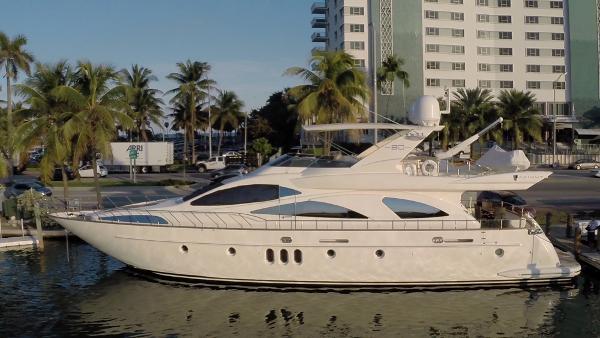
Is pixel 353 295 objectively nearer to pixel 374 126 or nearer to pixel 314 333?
pixel 314 333

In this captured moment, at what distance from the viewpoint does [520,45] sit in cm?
7456

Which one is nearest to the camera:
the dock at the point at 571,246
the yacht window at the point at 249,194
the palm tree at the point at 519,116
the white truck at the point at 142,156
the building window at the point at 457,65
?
the yacht window at the point at 249,194

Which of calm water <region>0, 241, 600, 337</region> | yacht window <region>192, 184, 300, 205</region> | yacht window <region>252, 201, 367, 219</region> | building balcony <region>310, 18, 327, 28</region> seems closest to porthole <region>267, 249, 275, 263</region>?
calm water <region>0, 241, 600, 337</region>

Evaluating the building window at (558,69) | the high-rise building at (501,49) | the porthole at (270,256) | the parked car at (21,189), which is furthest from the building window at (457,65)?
the porthole at (270,256)

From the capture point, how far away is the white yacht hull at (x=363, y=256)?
15219 mm

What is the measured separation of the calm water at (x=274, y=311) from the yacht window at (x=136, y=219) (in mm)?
1786

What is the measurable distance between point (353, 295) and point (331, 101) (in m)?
17.0

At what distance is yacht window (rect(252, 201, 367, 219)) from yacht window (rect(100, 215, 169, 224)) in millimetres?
2706

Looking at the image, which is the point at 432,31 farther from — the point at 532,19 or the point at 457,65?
the point at 532,19

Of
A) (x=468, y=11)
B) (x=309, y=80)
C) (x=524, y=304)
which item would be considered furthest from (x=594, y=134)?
(x=524, y=304)

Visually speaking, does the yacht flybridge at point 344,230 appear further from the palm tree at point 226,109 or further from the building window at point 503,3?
the building window at point 503,3

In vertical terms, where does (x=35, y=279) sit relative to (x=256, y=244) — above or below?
below

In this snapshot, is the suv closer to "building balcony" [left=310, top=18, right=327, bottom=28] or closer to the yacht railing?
the yacht railing

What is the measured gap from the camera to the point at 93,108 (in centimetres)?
2542
